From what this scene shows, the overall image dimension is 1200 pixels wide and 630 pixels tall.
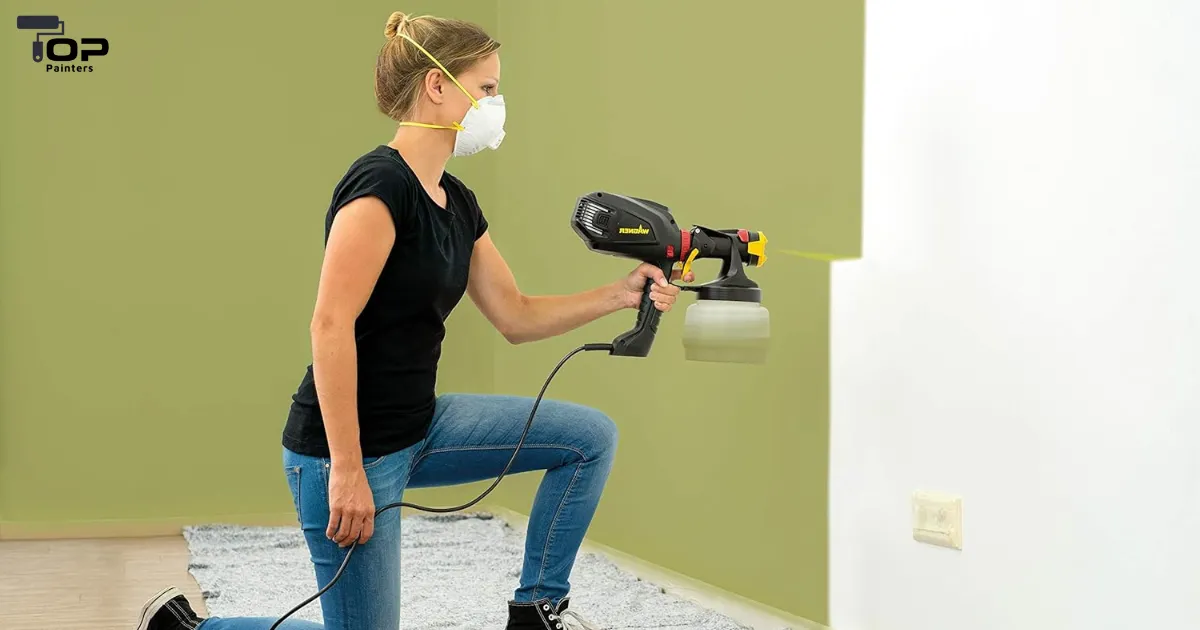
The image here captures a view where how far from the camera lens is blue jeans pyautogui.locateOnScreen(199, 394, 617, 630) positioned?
68.7 inches

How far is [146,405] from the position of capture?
3.61 m

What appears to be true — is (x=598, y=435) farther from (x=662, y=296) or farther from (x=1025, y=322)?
(x=1025, y=322)

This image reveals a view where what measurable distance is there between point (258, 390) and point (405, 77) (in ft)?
6.78

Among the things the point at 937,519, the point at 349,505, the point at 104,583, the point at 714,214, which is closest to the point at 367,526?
the point at 349,505

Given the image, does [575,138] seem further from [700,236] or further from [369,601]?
[369,601]

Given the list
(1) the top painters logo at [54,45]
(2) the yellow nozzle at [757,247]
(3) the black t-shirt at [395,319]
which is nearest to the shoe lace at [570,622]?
(3) the black t-shirt at [395,319]

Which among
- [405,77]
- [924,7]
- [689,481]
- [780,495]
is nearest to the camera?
[405,77]

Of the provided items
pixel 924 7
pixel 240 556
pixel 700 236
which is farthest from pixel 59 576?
pixel 924 7

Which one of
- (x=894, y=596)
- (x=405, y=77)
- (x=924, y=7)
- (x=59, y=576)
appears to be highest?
(x=924, y=7)

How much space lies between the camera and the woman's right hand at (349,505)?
1673 millimetres

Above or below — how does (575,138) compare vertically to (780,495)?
above

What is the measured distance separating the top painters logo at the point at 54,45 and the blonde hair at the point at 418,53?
2071 millimetres

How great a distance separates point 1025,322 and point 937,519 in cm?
39

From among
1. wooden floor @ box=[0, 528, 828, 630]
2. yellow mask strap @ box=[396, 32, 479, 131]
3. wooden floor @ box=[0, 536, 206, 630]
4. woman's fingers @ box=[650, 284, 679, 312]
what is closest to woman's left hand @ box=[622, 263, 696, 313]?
woman's fingers @ box=[650, 284, 679, 312]
